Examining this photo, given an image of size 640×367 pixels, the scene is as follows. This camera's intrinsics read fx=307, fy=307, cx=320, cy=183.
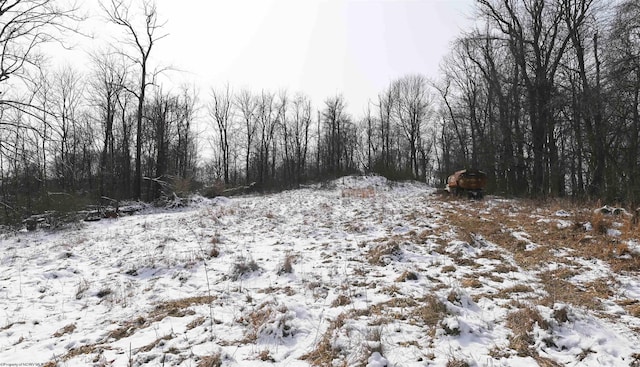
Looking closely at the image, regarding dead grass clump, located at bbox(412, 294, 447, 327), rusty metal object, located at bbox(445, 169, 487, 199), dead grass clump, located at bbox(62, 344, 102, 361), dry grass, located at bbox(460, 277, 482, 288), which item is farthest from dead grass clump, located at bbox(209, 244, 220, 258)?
rusty metal object, located at bbox(445, 169, 487, 199)

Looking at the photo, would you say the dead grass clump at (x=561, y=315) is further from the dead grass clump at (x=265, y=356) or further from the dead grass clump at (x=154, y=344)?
the dead grass clump at (x=154, y=344)

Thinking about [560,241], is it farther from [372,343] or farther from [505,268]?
[372,343]

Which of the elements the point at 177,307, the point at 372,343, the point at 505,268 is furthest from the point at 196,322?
the point at 505,268

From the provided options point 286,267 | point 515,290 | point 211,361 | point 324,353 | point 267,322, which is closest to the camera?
point 211,361

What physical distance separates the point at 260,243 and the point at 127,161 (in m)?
25.4

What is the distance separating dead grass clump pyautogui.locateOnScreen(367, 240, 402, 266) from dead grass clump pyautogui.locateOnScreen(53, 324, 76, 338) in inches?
188

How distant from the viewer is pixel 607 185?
374 inches

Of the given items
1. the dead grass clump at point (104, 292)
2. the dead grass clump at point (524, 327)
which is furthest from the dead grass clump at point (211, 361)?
the dead grass clump at point (104, 292)

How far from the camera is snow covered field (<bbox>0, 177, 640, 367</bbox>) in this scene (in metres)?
3.24

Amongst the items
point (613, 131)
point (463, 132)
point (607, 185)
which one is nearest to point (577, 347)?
point (607, 185)

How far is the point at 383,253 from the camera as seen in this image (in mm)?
6332

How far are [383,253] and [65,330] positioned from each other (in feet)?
17.2

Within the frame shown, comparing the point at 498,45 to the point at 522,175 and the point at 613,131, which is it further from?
the point at 613,131

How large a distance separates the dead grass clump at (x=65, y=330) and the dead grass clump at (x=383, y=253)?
15.7 feet
